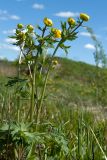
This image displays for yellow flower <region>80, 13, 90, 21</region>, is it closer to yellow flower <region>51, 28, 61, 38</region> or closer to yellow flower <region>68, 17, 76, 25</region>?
yellow flower <region>68, 17, 76, 25</region>

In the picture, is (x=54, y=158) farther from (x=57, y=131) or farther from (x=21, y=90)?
(x=21, y=90)

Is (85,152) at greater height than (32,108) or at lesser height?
lesser

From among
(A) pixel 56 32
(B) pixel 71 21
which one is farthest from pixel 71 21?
(A) pixel 56 32

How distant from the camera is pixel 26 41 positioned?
288 cm

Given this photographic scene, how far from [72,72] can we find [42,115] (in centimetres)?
1439

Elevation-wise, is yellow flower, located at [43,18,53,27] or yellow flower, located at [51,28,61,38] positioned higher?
yellow flower, located at [43,18,53,27]

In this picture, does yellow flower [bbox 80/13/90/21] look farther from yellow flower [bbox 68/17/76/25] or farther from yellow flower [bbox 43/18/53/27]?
yellow flower [bbox 43/18/53/27]

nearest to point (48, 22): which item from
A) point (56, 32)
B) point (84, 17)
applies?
point (56, 32)

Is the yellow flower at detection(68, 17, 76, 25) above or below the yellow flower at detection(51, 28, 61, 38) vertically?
above

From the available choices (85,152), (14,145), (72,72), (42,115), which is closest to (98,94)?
(42,115)

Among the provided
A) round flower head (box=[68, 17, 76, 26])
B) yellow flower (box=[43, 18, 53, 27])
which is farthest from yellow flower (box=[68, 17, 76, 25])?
yellow flower (box=[43, 18, 53, 27])

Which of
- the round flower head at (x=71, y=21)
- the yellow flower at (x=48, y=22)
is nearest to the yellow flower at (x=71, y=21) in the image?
the round flower head at (x=71, y=21)

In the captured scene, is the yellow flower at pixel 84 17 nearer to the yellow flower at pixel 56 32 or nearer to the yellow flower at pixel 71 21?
the yellow flower at pixel 71 21

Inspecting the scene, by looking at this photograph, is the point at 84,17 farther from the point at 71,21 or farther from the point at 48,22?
the point at 48,22
